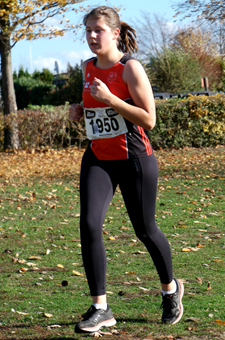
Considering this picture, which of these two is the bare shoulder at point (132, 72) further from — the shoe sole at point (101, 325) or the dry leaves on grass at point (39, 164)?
the dry leaves on grass at point (39, 164)

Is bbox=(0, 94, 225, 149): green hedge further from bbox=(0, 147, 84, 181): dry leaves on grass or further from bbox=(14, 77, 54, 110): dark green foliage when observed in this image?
bbox=(14, 77, 54, 110): dark green foliage

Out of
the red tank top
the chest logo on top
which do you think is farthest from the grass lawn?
the chest logo on top

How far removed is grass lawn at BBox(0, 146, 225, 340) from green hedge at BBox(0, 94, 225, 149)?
5490mm

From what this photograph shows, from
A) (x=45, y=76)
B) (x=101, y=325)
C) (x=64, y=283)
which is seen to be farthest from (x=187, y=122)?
(x=45, y=76)

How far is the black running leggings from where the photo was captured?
2.93m

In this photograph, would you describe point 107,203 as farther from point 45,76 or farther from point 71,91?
point 45,76

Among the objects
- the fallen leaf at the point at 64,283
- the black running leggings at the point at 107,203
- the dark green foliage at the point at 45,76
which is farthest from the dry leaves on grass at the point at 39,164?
the dark green foliage at the point at 45,76

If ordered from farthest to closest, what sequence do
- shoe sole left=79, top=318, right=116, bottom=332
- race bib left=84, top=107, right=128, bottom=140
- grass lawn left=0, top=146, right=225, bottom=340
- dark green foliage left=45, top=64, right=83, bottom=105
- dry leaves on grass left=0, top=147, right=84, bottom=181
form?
dark green foliage left=45, top=64, right=83, bottom=105 → dry leaves on grass left=0, top=147, right=84, bottom=181 → grass lawn left=0, top=146, right=225, bottom=340 → race bib left=84, top=107, right=128, bottom=140 → shoe sole left=79, top=318, right=116, bottom=332

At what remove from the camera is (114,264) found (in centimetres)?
478

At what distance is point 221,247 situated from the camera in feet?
17.2

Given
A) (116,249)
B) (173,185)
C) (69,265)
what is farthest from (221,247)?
(173,185)

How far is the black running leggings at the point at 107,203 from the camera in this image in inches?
115

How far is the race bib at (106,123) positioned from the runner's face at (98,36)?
0.38 m

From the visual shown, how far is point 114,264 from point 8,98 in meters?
12.5
